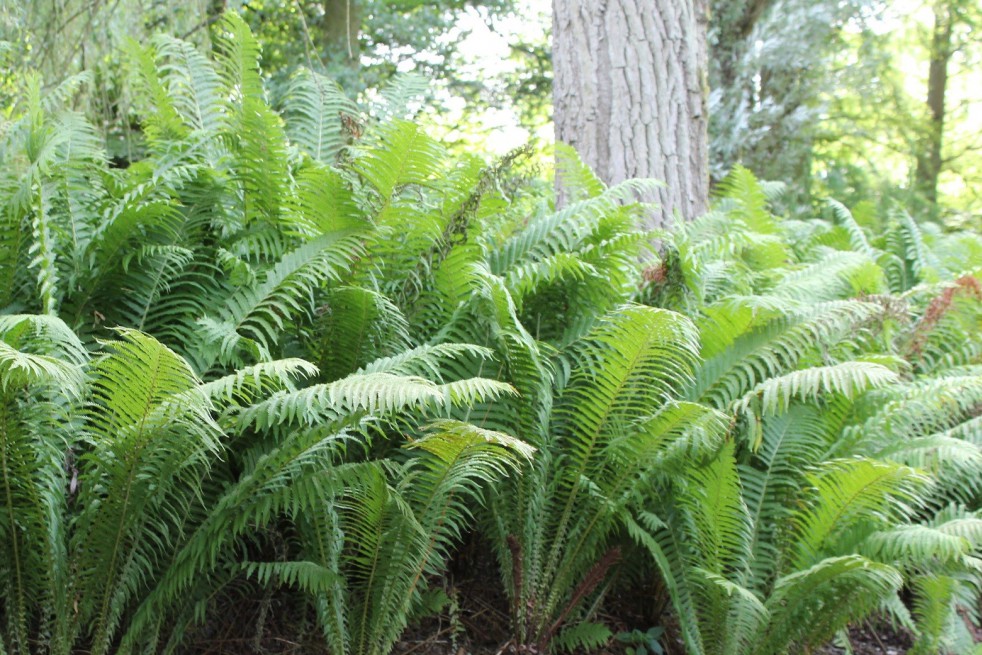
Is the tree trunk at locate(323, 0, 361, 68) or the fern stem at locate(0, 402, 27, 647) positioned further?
the tree trunk at locate(323, 0, 361, 68)

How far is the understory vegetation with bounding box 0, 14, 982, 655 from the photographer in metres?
2.22

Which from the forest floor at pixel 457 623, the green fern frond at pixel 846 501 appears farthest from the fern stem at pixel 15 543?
the green fern frond at pixel 846 501

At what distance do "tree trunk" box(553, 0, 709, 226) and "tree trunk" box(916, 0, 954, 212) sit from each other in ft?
31.2

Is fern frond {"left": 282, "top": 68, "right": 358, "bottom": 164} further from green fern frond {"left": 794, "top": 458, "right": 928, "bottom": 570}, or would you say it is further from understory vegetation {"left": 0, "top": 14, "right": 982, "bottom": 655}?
Result: green fern frond {"left": 794, "top": 458, "right": 928, "bottom": 570}

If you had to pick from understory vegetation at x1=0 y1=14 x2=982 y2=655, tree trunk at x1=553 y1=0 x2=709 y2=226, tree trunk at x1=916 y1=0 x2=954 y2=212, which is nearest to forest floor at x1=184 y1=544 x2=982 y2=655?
understory vegetation at x1=0 y1=14 x2=982 y2=655

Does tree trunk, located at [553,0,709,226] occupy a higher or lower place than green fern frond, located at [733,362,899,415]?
higher

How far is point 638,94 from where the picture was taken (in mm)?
4746

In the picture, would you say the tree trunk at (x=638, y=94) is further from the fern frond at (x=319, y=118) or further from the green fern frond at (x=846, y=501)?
the green fern frond at (x=846, y=501)

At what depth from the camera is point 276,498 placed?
7.34 feet

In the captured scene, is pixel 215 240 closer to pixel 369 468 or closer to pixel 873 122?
pixel 369 468

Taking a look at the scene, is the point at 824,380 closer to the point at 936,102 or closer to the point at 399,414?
the point at 399,414

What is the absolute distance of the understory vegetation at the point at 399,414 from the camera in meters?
2.22

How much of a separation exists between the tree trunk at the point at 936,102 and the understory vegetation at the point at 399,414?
11.4 metres

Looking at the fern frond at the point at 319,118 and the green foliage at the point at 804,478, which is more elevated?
the fern frond at the point at 319,118
